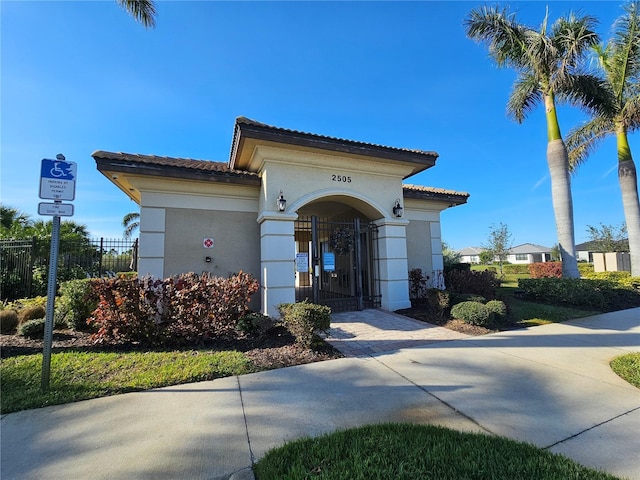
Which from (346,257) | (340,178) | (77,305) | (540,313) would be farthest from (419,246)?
(77,305)

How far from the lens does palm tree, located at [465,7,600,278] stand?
35.4 feet

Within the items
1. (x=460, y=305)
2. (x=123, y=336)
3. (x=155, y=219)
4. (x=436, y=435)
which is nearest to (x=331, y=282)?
(x=460, y=305)

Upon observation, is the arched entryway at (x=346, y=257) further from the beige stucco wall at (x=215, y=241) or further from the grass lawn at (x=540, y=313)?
the grass lawn at (x=540, y=313)

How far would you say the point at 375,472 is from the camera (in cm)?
229

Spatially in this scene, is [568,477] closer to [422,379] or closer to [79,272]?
[422,379]

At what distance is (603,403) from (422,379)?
2072mm

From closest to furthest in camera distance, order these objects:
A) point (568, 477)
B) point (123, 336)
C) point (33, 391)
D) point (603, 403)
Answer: point (568, 477) < point (603, 403) < point (33, 391) < point (123, 336)

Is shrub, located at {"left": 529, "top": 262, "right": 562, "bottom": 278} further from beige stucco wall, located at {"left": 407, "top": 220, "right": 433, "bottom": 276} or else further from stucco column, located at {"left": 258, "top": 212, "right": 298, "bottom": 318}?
stucco column, located at {"left": 258, "top": 212, "right": 298, "bottom": 318}

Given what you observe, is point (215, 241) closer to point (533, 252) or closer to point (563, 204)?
point (563, 204)

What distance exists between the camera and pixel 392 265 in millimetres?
9320

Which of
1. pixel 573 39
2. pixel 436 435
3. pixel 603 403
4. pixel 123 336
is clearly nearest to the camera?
pixel 436 435

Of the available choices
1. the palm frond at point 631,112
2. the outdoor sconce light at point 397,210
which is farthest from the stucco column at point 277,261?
the palm frond at point 631,112

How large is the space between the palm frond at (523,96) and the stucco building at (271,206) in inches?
259

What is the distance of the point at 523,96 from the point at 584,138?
6146 mm
